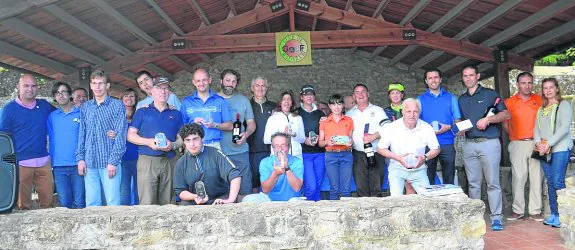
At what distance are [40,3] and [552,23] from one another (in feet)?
19.7

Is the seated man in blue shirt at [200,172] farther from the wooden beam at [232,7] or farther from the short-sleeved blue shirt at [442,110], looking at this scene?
the wooden beam at [232,7]

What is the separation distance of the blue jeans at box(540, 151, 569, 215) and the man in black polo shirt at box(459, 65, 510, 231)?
1.56 feet

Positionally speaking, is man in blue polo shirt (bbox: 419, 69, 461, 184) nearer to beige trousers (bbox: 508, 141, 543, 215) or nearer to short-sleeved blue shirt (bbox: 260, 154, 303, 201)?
beige trousers (bbox: 508, 141, 543, 215)

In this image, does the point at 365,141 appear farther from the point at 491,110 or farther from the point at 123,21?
the point at 123,21

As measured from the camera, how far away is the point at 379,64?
11648 mm

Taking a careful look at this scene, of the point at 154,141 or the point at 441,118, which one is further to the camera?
the point at 441,118

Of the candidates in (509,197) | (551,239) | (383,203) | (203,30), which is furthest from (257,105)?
(203,30)

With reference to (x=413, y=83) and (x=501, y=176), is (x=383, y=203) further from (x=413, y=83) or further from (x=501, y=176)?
(x=413, y=83)

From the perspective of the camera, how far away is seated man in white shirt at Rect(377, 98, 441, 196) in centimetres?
384

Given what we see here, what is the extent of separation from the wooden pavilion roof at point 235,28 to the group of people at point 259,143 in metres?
1.74

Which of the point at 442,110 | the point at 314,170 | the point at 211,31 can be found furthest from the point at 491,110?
the point at 211,31

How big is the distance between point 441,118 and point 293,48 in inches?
166

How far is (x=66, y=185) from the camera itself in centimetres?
410

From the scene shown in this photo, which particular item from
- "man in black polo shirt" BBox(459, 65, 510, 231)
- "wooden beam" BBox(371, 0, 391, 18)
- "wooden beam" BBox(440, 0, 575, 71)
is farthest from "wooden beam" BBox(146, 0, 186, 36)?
"wooden beam" BBox(440, 0, 575, 71)
